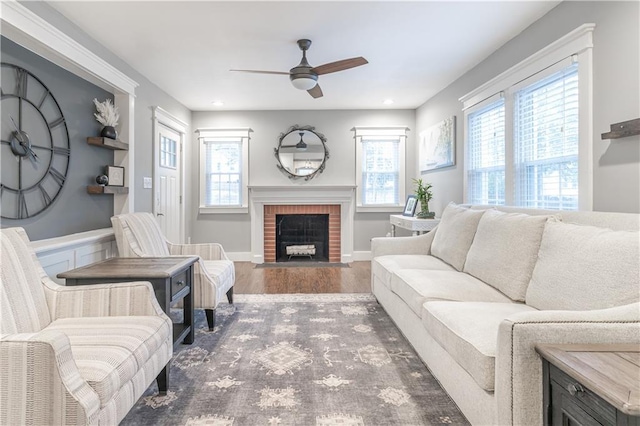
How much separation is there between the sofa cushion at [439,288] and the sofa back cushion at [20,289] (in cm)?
203

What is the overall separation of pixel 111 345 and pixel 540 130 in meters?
3.27

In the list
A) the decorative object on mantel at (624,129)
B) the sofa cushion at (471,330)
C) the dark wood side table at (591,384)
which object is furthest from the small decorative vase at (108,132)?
the decorative object on mantel at (624,129)

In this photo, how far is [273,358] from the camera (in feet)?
7.77

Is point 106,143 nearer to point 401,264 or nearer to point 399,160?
point 401,264

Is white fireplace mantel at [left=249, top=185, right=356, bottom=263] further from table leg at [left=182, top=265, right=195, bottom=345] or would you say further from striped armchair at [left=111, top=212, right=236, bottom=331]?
table leg at [left=182, top=265, right=195, bottom=345]

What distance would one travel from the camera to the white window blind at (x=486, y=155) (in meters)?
3.45

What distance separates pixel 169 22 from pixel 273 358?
9.01 feet

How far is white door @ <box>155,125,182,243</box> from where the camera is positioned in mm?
4582

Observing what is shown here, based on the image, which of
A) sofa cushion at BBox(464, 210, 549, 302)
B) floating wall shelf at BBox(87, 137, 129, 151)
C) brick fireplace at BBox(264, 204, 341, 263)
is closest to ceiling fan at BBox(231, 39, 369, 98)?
floating wall shelf at BBox(87, 137, 129, 151)

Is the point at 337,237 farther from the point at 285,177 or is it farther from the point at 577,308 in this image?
the point at 577,308

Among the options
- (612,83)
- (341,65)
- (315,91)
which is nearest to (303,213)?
(315,91)

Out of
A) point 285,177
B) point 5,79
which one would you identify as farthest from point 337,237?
point 5,79

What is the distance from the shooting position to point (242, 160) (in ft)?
19.3

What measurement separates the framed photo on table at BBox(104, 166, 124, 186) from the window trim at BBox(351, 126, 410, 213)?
3496mm
